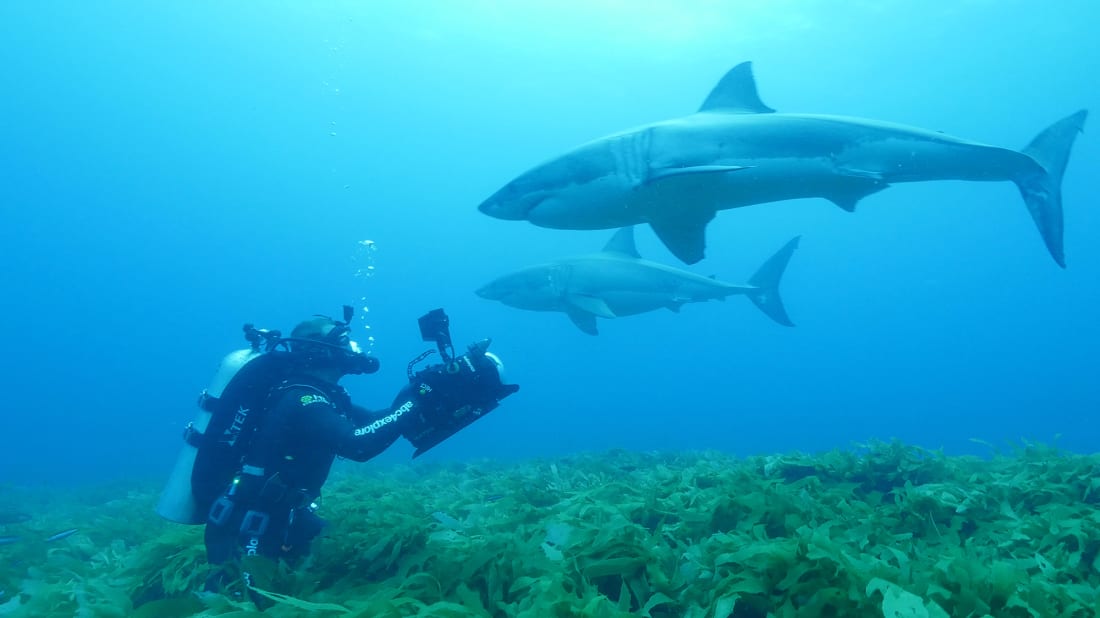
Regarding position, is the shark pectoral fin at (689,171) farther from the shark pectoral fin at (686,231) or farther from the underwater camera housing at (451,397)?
the underwater camera housing at (451,397)

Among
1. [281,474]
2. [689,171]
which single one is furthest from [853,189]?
[281,474]

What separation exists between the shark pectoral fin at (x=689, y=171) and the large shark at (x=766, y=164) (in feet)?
0.03

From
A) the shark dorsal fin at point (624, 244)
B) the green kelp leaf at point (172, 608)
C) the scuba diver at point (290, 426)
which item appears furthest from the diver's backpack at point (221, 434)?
the shark dorsal fin at point (624, 244)

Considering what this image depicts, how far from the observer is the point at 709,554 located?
11.4 feet

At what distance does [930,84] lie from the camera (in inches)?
2271

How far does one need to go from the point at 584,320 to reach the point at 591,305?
3.70 ft

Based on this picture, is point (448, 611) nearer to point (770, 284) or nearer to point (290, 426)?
point (290, 426)

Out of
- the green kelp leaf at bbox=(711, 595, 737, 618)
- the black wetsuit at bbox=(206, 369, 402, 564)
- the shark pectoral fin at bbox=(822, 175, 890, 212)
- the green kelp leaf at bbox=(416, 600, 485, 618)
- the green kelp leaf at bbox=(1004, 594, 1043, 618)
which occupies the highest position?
the shark pectoral fin at bbox=(822, 175, 890, 212)

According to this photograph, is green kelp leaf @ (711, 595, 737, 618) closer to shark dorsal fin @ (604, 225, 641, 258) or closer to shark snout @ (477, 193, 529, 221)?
shark snout @ (477, 193, 529, 221)

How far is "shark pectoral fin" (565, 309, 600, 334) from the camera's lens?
36.8 ft

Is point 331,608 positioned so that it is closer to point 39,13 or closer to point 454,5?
point 454,5

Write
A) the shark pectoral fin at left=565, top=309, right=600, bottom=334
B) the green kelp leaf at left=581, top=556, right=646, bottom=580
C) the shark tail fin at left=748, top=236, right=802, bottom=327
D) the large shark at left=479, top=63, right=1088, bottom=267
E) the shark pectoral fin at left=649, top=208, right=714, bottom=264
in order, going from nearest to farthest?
the green kelp leaf at left=581, top=556, right=646, bottom=580 → the large shark at left=479, top=63, right=1088, bottom=267 → the shark pectoral fin at left=649, top=208, right=714, bottom=264 → the shark pectoral fin at left=565, top=309, right=600, bottom=334 → the shark tail fin at left=748, top=236, right=802, bottom=327

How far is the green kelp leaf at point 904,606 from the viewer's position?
7.66ft

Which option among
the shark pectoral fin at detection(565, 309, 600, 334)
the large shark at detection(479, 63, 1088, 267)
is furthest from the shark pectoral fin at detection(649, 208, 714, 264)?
the shark pectoral fin at detection(565, 309, 600, 334)
